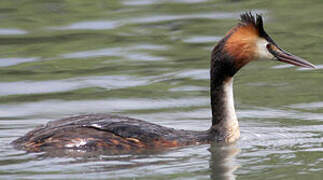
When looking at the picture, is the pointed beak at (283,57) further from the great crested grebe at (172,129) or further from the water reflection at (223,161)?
the water reflection at (223,161)

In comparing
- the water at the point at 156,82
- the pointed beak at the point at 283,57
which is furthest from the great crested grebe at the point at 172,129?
the water at the point at 156,82

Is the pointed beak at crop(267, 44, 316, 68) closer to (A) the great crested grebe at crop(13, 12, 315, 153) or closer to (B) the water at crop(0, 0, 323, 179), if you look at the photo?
(A) the great crested grebe at crop(13, 12, 315, 153)

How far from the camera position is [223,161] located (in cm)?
910

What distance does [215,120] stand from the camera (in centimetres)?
994

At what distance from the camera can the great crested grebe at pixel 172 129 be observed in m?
9.20

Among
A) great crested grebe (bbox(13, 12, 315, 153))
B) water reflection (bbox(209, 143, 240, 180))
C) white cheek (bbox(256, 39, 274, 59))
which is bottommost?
water reflection (bbox(209, 143, 240, 180))

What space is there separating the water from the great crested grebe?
0.55 feet

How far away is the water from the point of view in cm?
883

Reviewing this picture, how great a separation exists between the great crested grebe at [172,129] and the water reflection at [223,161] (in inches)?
6.7

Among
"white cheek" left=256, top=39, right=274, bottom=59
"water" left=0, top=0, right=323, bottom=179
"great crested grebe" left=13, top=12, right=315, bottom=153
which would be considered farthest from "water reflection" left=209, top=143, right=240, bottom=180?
"white cheek" left=256, top=39, right=274, bottom=59

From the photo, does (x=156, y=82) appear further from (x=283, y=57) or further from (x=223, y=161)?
(x=223, y=161)

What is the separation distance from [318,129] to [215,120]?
117cm

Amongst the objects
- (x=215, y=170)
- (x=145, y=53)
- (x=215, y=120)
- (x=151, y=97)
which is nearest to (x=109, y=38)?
(x=145, y=53)

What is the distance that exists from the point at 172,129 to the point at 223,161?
79 centimetres
